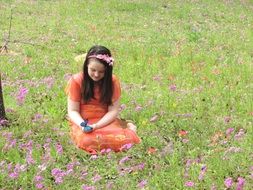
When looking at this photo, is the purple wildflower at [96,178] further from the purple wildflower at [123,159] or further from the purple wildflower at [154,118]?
the purple wildflower at [154,118]

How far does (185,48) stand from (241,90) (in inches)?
191

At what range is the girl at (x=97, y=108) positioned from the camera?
348 inches

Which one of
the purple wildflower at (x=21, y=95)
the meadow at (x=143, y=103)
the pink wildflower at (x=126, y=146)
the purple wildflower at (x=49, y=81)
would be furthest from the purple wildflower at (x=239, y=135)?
the purple wildflower at (x=49, y=81)

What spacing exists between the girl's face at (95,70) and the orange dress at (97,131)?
0.39 m

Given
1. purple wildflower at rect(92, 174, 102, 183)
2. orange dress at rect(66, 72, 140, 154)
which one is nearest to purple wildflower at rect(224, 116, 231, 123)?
orange dress at rect(66, 72, 140, 154)

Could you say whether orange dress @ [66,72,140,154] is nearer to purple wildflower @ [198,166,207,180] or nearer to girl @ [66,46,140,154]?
girl @ [66,46,140,154]

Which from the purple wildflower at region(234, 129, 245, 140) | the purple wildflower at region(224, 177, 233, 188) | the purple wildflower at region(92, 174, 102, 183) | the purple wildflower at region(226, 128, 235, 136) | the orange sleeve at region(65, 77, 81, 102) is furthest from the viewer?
the orange sleeve at region(65, 77, 81, 102)

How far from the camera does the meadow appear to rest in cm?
760

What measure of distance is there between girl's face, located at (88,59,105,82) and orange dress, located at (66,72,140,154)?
391 millimetres

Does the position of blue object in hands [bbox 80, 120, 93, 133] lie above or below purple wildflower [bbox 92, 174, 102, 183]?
above

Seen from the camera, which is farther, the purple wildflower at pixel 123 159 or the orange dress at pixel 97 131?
the orange dress at pixel 97 131

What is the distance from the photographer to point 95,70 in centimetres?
892

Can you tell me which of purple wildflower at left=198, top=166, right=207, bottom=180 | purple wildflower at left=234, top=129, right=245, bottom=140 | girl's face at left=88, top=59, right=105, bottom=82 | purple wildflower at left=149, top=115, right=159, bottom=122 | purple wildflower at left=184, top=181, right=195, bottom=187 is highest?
Result: girl's face at left=88, top=59, right=105, bottom=82

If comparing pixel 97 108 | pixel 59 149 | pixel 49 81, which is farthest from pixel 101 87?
pixel 49 81
